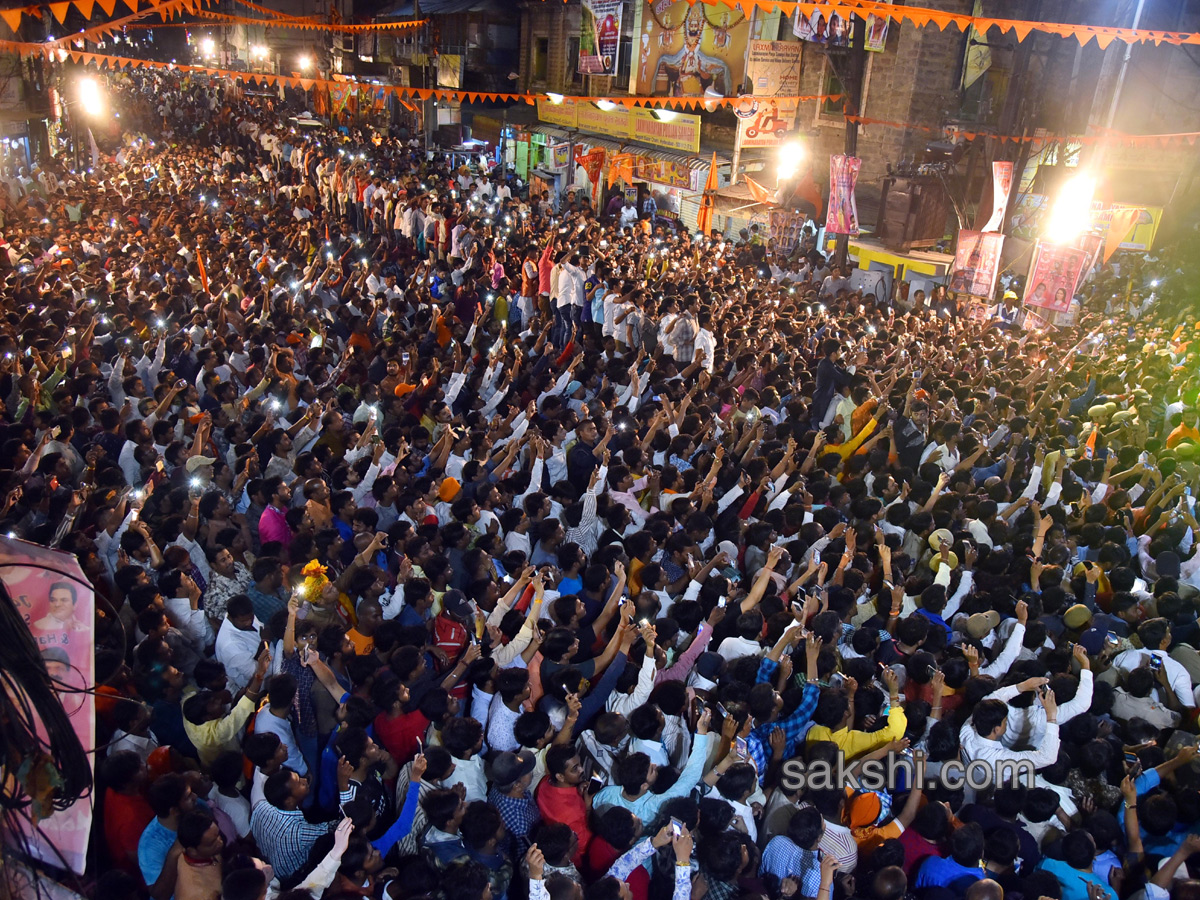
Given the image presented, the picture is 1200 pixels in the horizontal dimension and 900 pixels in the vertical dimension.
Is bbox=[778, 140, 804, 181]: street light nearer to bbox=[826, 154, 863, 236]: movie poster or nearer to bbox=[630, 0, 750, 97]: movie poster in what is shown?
bbox=[630, 0, 750, 97]: movie poster

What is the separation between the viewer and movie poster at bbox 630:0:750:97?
18562mm

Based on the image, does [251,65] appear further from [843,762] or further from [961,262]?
[843,762]

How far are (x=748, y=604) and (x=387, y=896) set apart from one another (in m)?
2.52

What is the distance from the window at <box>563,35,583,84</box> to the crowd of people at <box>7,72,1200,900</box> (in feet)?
55.1

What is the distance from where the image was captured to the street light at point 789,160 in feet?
56.8

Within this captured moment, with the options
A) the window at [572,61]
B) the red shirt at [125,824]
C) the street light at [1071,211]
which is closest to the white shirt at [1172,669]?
the red shirt at [125,824]

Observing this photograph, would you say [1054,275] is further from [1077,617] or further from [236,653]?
[236,653]

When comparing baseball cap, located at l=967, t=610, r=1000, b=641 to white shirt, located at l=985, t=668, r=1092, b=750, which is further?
baseball cap, located at l=967, t=610, r=1000, b=641

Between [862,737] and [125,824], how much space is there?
3140mm

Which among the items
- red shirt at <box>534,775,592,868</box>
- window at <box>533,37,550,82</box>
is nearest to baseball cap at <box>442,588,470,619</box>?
red shirt at <box>534,775,592,868</box>

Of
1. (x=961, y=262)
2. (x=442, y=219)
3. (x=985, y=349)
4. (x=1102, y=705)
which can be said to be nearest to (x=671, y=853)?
(x=1102, y=705)

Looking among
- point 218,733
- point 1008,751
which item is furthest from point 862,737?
point 218,733

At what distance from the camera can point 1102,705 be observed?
441 centimetres

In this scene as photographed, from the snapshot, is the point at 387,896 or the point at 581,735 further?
the point at 581,735
